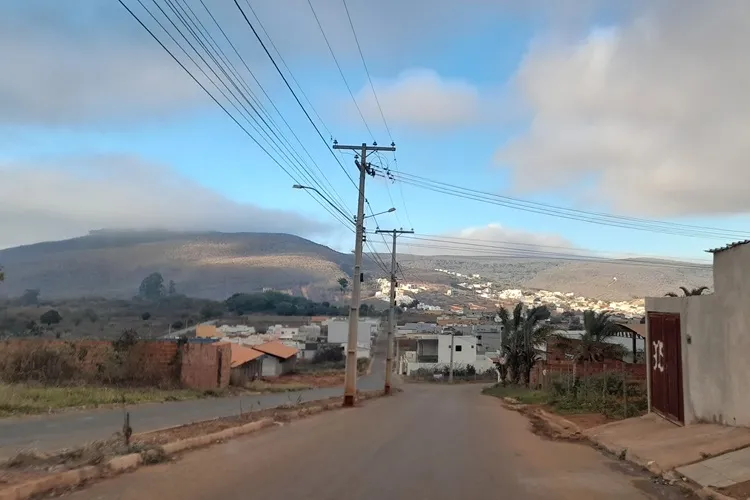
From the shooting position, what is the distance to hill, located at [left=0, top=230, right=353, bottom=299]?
13338 centimetres

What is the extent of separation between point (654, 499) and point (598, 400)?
14160 mm

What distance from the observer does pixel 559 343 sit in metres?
41.1

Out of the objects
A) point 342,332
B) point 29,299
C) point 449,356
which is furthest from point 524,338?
point 29,299

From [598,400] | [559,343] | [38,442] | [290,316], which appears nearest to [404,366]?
[290,316]

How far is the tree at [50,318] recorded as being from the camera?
219ft

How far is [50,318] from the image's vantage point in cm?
6781

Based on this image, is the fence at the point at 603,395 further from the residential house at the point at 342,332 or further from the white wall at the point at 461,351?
the residential house at the point at 342,332

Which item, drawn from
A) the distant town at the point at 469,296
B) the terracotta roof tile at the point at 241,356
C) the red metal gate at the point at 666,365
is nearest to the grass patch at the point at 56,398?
the red metal gate at the point at 666,365

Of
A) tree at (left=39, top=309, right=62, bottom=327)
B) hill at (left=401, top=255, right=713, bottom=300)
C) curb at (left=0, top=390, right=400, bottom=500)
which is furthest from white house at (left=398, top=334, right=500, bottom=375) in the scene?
curb at (left=0, top=390, right=400, bottom=500)

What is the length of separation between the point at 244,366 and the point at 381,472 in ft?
153

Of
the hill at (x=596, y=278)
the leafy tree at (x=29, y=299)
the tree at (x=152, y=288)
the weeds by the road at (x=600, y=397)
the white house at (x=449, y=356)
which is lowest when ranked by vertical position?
the white house at (x=449, y=356)

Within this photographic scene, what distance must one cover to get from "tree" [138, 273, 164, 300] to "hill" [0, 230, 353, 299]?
3.72 m

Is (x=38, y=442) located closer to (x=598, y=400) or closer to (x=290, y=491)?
(x=290, y=491)

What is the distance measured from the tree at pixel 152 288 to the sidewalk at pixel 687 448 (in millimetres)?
111696
